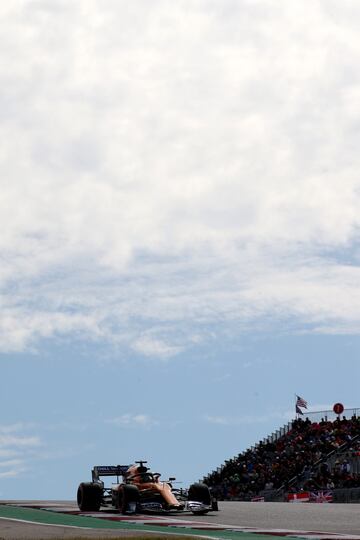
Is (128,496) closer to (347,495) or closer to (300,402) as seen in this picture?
(347,495)

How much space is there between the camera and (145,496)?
2783 cm

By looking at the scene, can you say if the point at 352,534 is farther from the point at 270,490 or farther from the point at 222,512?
the point at 270,490

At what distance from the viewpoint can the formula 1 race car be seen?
2714cm

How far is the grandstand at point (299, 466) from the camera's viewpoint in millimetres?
48562

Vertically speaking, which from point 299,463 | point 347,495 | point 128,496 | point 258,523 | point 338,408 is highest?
point 338,408

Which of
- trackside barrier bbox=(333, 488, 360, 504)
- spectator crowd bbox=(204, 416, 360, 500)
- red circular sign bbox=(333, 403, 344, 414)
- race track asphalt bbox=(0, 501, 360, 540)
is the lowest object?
race track asphalt bbox=(0, 501, 360, 540)

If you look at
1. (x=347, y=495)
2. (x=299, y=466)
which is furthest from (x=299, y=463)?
(x=347, y=495)

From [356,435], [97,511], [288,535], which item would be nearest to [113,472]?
[97,511]

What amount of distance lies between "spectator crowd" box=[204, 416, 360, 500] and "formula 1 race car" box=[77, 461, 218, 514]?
19.1 meters

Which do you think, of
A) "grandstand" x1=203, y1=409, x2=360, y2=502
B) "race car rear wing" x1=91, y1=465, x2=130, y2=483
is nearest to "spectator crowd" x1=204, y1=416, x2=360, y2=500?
"grandstand" x1=203, y1=409, x2=360, y2=502

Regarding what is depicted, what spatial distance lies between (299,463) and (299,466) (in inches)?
20.0

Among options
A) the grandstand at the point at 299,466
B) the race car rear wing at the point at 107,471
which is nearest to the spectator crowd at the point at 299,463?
the grandstand at the point at 299,466

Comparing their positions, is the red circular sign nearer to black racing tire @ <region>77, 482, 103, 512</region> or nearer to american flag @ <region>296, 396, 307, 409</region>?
american flag @ <region>296, 396, 307, 409</region>

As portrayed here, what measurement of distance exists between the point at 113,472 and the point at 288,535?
13.5 meters
